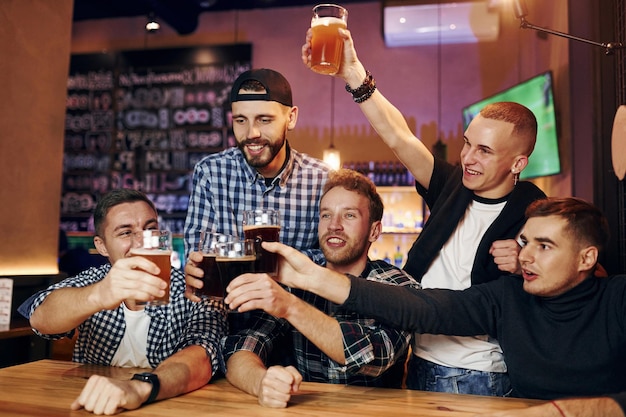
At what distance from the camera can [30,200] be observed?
4.16 meters

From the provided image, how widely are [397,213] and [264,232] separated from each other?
5043mm

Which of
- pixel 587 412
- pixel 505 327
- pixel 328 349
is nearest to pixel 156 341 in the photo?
pixel 328 349

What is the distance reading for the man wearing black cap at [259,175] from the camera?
243 cm

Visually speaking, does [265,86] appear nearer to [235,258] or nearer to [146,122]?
[235,258]

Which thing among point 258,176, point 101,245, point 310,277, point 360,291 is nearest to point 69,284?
point 101,245

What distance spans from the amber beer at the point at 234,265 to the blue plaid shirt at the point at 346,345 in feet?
1.22

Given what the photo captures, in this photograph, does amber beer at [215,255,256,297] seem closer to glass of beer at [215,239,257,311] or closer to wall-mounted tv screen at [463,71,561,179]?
glass of beer at [215,239,257,311]

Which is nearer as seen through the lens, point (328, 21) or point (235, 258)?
point (235, 258)

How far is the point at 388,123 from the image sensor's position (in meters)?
2.41

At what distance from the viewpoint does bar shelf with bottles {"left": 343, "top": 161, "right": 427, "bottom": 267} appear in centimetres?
650

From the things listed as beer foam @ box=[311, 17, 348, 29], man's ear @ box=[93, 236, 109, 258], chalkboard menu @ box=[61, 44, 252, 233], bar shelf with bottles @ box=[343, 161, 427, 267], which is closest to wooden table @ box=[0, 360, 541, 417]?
man's ear @ box=[93, 236, 109, 258]

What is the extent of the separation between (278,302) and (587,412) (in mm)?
830

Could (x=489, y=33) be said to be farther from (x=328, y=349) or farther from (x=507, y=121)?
(x=328, y=349)

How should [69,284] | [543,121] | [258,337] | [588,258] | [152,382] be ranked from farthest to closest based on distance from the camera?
[543,121]
[69,284]
[258,337]
[588,258]
[152,382]
